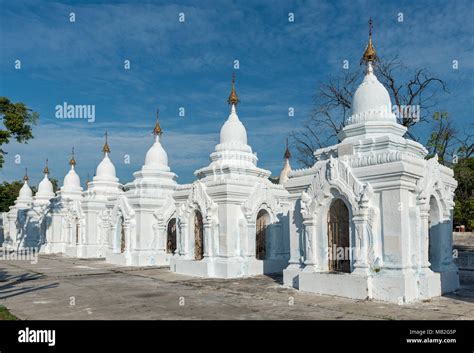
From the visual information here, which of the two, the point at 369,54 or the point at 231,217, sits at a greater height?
the point at 369,54

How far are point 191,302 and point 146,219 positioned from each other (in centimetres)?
1243

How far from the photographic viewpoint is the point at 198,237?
1886 cm

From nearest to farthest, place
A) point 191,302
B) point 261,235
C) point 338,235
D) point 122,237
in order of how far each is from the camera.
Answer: point 191,302, point 338,235, point 261,235, point 122,237

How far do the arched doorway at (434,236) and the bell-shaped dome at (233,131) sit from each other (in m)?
9.03

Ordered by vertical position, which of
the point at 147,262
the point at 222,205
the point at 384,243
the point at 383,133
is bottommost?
the point at 147,262

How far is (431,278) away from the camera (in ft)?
38.9

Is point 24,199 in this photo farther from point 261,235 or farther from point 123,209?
point 261,235

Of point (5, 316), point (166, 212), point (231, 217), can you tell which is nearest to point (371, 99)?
point (231, 217)

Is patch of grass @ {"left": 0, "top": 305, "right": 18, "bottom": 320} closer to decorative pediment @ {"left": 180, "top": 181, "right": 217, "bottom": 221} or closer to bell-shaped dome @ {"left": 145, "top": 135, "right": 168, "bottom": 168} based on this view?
decorative pediment @ {"left": 180, "top": 181, "right": 217, "bottom": 221}

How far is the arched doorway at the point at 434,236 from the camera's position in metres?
13.1
